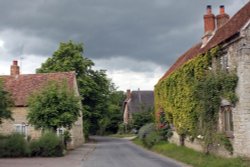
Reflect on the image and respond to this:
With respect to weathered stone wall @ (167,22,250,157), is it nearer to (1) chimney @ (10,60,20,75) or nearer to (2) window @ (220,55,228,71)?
(2) window @ (220,55,228,71)

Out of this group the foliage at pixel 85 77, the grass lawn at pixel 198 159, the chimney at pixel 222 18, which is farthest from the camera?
the foliage at pixel 85 77

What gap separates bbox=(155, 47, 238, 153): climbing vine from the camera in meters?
20.9

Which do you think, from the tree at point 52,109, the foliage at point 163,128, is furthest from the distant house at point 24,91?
the foliage at point 163,128

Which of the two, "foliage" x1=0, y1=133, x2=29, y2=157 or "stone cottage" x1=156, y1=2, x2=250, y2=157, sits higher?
"stone cottage" x1=156, y1=2, x2=250, y2=157

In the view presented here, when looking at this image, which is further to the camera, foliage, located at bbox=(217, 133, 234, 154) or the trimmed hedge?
the trimmed hedge

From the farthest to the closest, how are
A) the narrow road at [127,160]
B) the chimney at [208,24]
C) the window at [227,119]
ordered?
1. the chimney at [208,24]
2. the narrow road at [127,160]
3. the window at [227,119]

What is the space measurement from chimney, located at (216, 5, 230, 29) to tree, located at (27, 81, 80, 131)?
12.6 metres

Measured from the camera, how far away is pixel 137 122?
5862 centimetres

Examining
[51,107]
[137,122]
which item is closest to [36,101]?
[51,107]

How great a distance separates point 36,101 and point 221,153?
51.3ft

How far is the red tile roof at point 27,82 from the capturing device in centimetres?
4162

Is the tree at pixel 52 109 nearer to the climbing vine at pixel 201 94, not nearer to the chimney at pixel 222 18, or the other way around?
the climbing vine at pixel 201 94

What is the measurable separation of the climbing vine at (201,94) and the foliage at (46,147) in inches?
359

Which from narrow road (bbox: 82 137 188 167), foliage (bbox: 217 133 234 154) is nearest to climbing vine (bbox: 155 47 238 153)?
foliage (bbox: 217 133 234 154)
